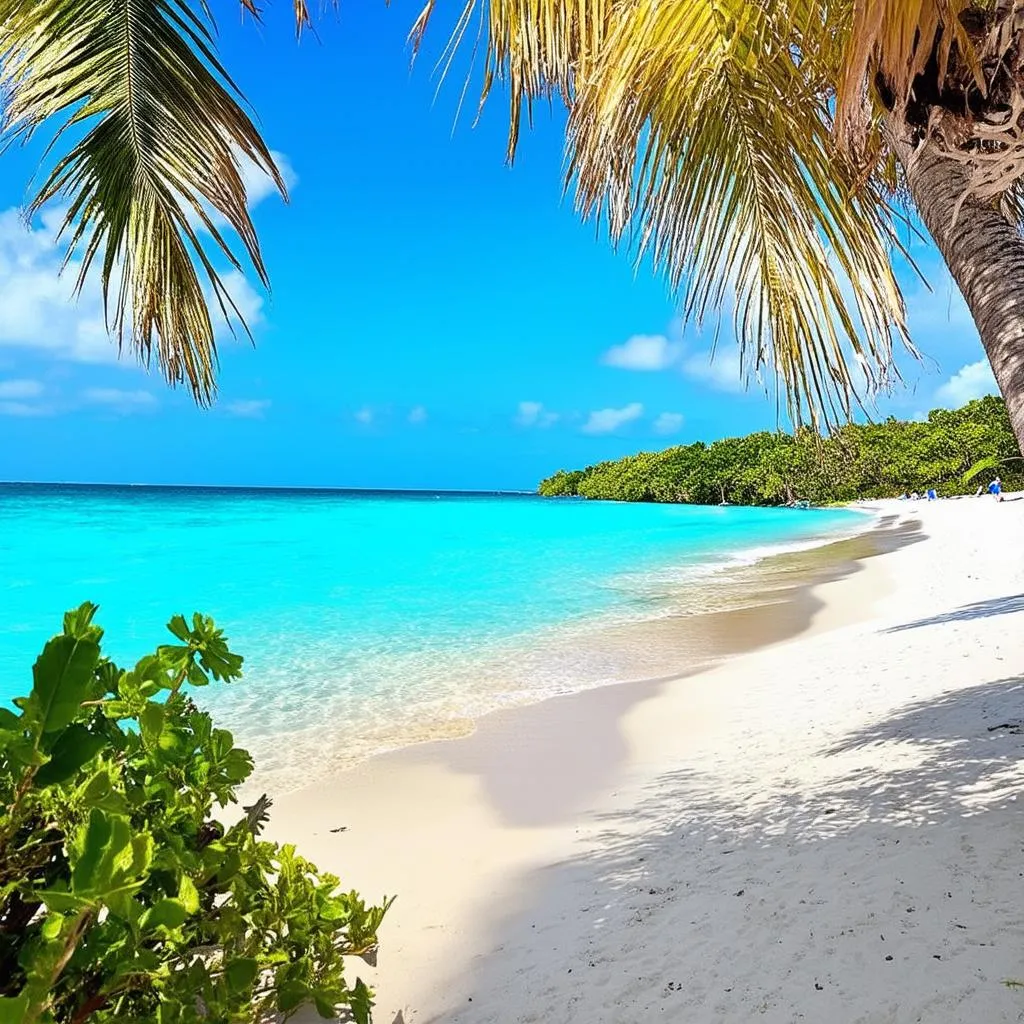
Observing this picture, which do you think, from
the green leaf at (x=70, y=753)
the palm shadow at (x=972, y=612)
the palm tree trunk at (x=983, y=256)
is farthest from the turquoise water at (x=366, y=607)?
the green leaf at (x=70, y=753)

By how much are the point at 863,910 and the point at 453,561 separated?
19.5 m

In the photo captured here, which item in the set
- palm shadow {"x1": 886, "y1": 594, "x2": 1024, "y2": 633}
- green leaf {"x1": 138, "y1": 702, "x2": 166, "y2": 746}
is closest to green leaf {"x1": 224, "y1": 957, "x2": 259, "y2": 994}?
green leaf {"x1": 138, "y1": 702, "x2": 166, "y2": 746}

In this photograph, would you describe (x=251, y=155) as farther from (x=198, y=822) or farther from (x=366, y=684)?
(x=366, y=684)

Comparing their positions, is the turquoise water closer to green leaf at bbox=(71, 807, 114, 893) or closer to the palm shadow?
the palm shadow

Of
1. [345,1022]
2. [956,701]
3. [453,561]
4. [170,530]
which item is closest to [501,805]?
[345,1022]

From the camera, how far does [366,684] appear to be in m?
7.85

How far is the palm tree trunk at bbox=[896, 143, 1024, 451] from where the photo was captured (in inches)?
72.4

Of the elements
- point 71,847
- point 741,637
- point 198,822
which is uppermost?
point 71,847

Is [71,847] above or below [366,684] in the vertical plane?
above

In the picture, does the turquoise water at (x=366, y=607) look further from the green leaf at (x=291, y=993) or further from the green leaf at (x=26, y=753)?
the green leaf at (x=26, y=753)

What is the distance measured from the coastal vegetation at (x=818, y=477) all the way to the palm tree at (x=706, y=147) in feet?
60.0

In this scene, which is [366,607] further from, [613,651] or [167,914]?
[167,914]

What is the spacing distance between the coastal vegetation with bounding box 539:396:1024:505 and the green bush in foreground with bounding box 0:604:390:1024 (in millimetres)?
20198

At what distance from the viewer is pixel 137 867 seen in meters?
0.63
